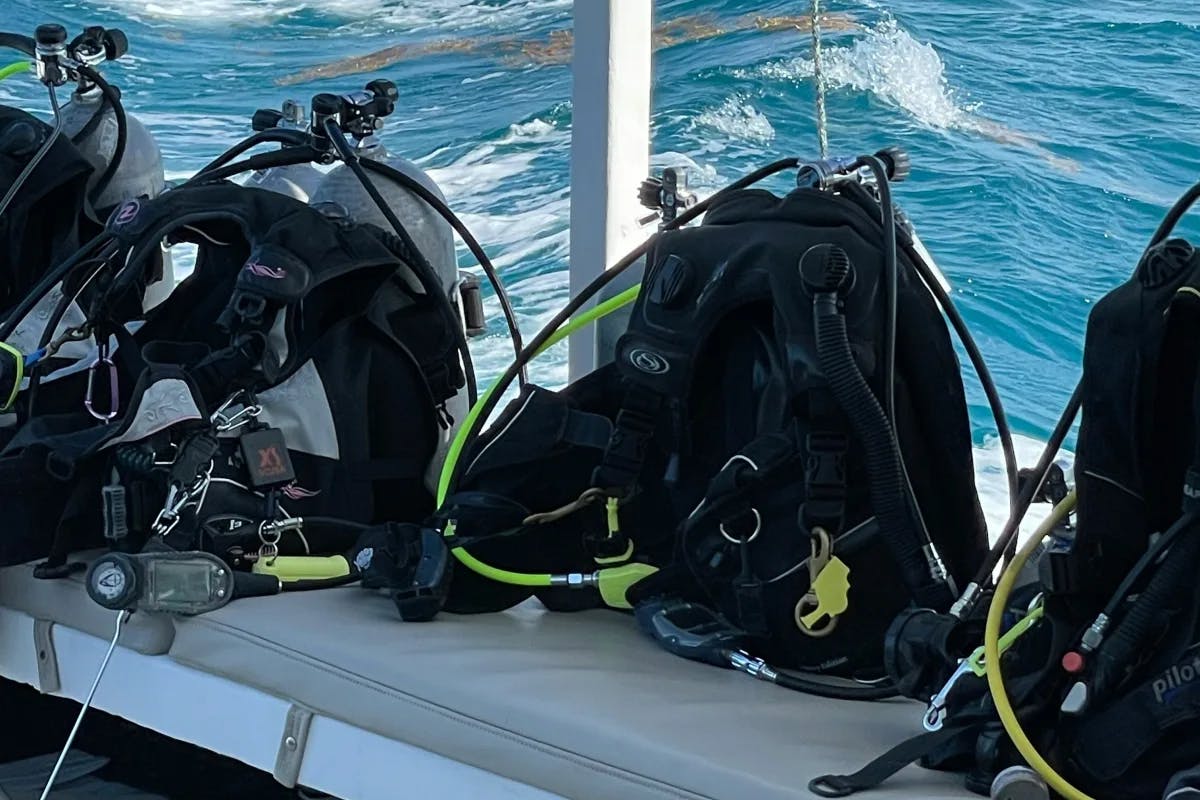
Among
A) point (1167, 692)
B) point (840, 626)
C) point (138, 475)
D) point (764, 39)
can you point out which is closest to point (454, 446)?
point (138, 475)

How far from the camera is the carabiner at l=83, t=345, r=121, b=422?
169 centimetres

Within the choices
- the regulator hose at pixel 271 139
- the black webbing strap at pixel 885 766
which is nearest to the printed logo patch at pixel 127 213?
the regulator hose at pixel 271 139

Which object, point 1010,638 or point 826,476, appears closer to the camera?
point 1010,638

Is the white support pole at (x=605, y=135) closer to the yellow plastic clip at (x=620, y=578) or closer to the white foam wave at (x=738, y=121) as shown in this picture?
the yellow plastic clip at (x=620, y=578)

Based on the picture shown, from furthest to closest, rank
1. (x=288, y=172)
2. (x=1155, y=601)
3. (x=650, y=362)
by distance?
(x=288, y=172), (x=650, y=362), (x=1155, y=601)

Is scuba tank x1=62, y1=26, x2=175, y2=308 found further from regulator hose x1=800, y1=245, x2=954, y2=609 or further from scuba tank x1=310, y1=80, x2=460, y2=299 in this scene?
regulator hose x1=800, y1=245, x2=954, y2=609

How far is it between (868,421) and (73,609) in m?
0.90

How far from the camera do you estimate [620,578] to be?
58.4 inches

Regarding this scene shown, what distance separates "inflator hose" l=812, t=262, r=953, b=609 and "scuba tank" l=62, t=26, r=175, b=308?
115 cm

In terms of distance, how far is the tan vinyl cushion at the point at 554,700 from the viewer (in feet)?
3.67

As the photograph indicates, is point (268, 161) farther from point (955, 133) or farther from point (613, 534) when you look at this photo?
point (955, 133)

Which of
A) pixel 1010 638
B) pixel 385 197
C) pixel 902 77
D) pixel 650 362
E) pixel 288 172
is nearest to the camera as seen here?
pixel 1010 638

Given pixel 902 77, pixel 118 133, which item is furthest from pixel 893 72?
pixel 118 133

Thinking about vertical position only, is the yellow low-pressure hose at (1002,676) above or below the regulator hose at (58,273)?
below
